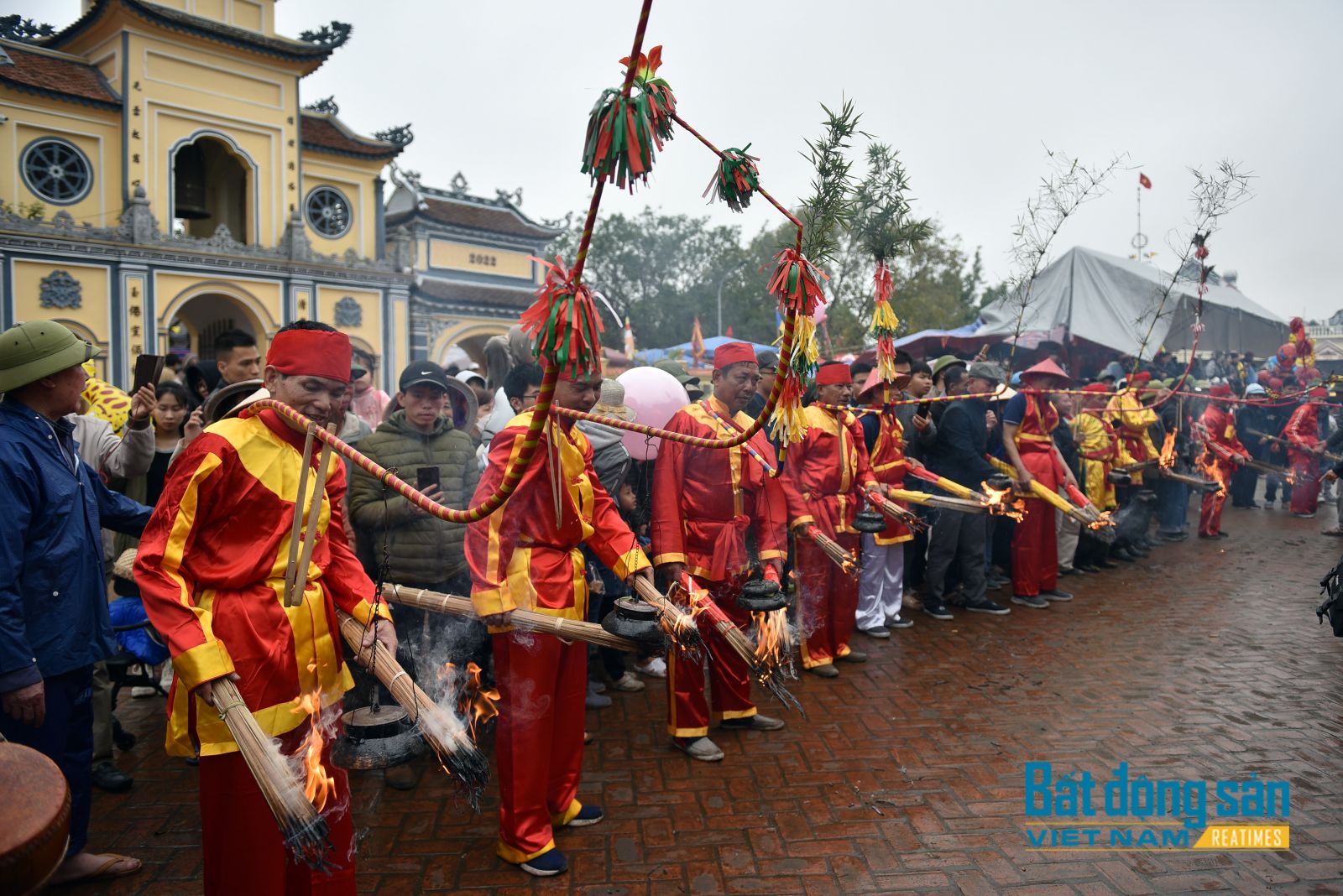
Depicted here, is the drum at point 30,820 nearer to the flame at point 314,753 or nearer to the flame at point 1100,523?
the flame at point 314,753

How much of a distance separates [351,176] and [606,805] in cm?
2205

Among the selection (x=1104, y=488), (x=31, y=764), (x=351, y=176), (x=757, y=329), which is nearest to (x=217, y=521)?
(x=31, y=764)

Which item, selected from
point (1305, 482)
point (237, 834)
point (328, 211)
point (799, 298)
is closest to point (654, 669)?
point (799, 298)

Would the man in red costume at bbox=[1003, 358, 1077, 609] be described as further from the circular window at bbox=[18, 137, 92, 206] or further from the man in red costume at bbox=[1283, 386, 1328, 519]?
the circular window at bbox=[18, 137, 92, 206]

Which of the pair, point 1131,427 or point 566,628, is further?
point 1131,427

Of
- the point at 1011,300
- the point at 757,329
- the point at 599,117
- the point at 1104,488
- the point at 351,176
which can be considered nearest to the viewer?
the point at 599,117

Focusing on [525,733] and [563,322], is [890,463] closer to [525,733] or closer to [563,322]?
[525,733]

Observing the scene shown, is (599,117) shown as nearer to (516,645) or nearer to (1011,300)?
(516,645)

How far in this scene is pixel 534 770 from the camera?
10.4ft

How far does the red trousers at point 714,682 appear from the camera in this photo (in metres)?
4.23

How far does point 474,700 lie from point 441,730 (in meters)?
1.00

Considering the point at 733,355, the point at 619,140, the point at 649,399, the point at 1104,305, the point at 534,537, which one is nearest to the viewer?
the point at 619,140

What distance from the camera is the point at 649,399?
521 cm

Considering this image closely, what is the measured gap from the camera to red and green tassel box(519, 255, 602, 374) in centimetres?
221
